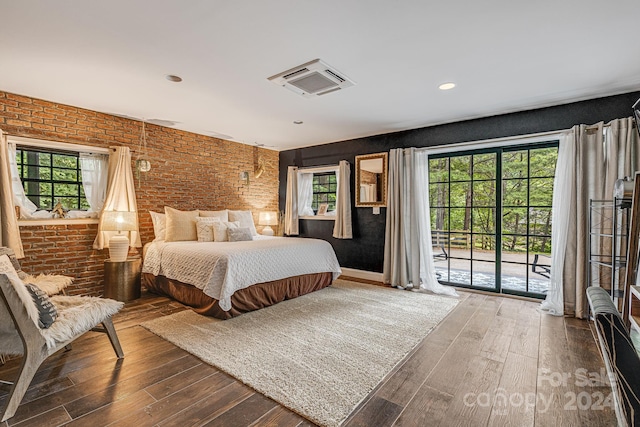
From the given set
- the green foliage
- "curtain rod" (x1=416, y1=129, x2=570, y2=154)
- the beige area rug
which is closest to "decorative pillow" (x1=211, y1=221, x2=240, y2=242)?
the beige area rug

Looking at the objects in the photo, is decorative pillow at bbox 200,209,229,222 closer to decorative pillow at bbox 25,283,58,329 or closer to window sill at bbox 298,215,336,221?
window sill at bbox 298,215,336,221

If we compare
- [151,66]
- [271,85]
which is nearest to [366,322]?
[271,85]

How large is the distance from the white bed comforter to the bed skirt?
0.10m

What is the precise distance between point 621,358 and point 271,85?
10.0ft

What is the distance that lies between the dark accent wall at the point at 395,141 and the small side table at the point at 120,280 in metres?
3.04

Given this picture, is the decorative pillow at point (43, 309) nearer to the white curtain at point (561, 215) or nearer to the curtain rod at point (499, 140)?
the curtain rod at point (499, 140)

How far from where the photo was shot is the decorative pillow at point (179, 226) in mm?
4164

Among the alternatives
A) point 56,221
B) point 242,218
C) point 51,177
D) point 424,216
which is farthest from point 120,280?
point 424,216

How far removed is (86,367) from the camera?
2.20m

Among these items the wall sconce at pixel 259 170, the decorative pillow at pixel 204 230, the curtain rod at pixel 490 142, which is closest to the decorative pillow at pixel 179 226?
the decorative pillow at pixel 204 230

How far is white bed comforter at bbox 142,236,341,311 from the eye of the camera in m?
3.14

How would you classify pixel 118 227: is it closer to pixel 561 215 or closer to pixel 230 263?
pixel 230 263

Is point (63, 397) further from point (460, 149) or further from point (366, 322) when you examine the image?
point (460, 149)

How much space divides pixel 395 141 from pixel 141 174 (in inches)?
147
